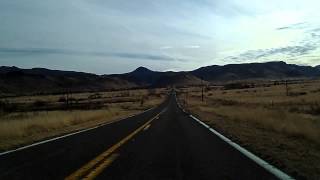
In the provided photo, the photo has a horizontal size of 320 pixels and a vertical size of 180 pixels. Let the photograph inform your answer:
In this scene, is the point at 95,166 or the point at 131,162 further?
the point at 131,162

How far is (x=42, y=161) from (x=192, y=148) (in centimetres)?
477

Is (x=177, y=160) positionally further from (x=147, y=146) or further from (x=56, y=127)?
(x=56, y=127)

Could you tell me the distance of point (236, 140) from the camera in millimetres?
16484

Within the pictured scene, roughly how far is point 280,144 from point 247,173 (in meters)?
5.70

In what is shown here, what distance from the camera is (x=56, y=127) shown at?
26531mm

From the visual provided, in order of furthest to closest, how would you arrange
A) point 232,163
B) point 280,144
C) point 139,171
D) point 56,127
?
1. point 56,127
2. point 280,144
3. point 232,163
4. point 139,171

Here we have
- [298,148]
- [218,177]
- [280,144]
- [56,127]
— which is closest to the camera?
[218,177]

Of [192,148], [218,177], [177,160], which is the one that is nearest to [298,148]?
[192,148]

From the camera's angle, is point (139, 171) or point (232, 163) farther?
point (232, 163)

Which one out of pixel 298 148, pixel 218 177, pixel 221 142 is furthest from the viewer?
pixel 221 142

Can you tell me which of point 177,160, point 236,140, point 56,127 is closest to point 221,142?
point 236,140

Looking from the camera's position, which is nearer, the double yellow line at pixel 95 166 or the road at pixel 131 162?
the double yellow line at pixel 95 166

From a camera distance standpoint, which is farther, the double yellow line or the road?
the road

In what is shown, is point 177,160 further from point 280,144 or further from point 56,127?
point 56,127
